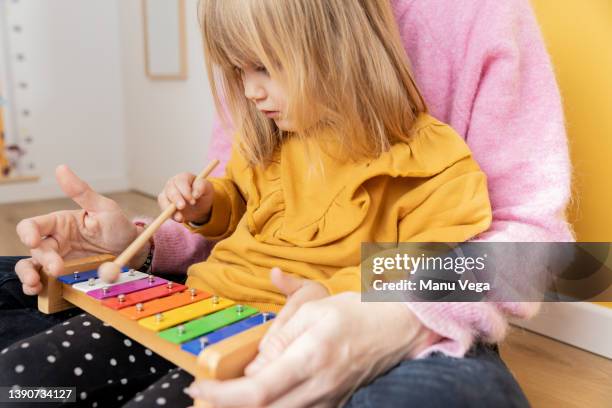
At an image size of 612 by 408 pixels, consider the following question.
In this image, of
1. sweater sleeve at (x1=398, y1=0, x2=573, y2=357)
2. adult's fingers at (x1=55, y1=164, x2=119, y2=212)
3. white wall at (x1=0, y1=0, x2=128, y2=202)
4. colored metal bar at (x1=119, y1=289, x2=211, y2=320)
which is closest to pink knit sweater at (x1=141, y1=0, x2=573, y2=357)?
sweater sleeve at (x1=398, y1=0, x2=573, y2=357)

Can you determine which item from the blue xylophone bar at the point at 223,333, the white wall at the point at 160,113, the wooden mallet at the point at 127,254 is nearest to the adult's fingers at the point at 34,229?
the wooden mallet at the point at 127,254

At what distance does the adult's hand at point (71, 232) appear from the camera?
2.44 feet

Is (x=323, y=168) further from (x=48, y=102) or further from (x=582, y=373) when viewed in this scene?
(x=48, y=102)

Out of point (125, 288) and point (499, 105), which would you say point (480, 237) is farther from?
point (125, 288)

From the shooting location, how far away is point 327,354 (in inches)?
→ 19.2

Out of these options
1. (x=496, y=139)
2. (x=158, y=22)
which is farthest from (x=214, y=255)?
(x=158, y=22)

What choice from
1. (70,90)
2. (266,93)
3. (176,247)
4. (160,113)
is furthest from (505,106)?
Answer: (70,90)

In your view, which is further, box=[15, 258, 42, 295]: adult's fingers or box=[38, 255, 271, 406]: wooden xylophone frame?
box=[15, 258, 42, 295]: adult's fingers

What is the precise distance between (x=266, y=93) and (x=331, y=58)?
0.10 m

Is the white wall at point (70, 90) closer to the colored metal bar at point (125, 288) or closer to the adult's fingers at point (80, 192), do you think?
the adult's fingers at point (80, 192)

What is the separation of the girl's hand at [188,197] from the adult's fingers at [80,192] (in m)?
0.08

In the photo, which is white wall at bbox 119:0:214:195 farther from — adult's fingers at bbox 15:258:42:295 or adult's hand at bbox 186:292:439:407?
adult's hand at bbox 186:292:439:407

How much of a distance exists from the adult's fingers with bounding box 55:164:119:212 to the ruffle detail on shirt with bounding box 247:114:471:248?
0.72 ft

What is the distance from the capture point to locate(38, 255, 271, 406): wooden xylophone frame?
1.64ft
